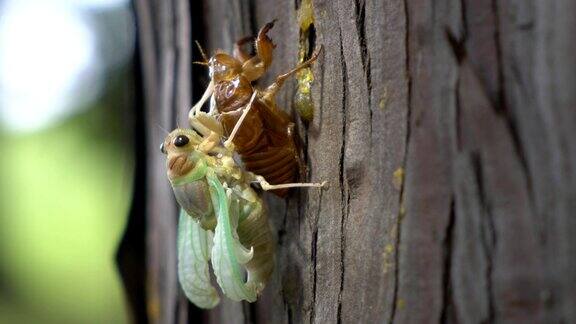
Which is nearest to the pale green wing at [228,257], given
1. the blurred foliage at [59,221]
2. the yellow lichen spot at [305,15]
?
the yellow lichen spot at [305,15]

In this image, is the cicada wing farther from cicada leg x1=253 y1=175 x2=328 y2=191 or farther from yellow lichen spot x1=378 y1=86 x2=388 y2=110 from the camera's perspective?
yellow lichen spot x1=378 y1=86 x2=388 y2=110

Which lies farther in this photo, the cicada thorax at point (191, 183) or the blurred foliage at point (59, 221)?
the blurred foliage at point (59, 221)

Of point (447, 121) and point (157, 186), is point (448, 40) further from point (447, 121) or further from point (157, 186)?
point (157, 186)

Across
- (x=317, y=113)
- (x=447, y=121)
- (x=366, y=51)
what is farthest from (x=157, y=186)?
(x=447, y=121)

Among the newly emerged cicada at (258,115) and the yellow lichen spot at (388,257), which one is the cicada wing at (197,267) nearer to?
the newly emerged cicada at (258,115)

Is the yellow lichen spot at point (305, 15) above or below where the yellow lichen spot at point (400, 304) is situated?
above

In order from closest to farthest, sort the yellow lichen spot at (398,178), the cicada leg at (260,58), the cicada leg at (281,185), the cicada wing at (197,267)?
the yellow lichen spot at (398,178) → the cicada leg at (281,185) → the cicada leg at (260,58) → the cicada wing at (197,267)
